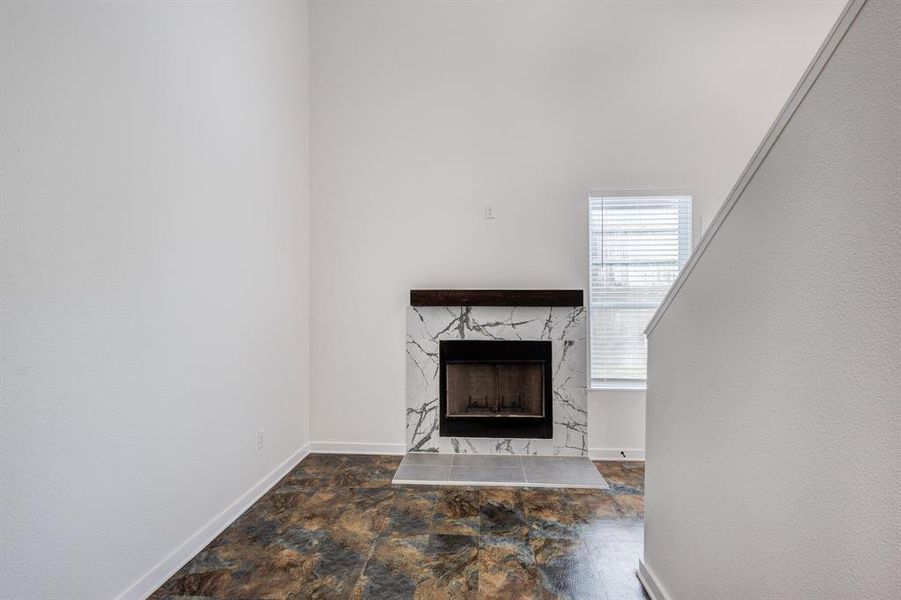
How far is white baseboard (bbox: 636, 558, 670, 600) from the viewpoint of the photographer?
1633 mm

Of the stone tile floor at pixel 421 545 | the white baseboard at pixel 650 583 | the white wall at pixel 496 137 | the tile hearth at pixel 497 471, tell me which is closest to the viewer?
the white baseboard at pixel 650 583

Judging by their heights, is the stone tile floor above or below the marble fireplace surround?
below

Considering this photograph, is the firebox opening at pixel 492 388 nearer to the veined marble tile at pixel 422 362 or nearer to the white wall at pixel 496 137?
the veined marble tile at pixel 422 362

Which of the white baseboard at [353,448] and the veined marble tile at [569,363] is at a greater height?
the veined marble tile at [569,363]

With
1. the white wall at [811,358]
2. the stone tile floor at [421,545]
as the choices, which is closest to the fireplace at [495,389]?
the stone tile floor at [421,545]

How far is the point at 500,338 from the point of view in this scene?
3377 mm

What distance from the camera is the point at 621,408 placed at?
10.9ft

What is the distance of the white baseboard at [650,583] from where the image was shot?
5.36 ft

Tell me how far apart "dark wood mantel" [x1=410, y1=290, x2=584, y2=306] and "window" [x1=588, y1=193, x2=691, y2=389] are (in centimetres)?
25

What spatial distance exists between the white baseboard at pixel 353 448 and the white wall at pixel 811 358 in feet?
7.82

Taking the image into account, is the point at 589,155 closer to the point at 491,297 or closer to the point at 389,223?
the point at 491,297

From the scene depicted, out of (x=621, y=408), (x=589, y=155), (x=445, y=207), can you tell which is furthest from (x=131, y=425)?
(x=589, y=155)

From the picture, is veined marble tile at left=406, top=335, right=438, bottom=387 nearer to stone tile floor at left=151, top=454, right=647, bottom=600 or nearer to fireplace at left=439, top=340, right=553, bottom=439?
fireplace at left=439, top=340, right=553, bottom=439

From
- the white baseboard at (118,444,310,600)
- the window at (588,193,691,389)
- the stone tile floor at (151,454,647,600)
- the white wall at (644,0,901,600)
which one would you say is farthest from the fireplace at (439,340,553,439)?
the white wall at (644,0,901,600)
